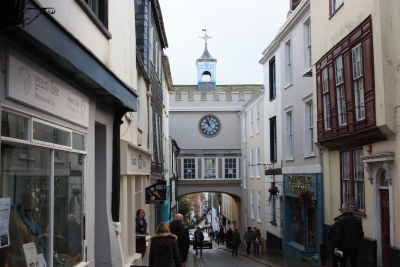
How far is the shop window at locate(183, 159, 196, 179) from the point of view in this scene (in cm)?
4216

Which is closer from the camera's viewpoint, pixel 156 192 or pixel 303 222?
pixel 156 192

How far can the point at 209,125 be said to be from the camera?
43.3 m

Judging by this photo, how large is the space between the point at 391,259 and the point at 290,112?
11530 millimetres

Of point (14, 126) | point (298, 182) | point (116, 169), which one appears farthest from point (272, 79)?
point (14, 126)

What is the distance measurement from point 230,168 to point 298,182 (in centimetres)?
2192

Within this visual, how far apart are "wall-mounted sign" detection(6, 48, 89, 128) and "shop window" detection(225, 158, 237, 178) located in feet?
114

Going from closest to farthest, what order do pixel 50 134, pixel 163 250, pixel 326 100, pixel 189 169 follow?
pixel 50 134
pixel 163 250
pixel 326 100
pixel 189 169

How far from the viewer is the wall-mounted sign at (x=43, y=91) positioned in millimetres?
4871

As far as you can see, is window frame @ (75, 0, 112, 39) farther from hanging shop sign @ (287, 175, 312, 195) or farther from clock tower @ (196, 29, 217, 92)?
clock tower @ (196, 29, 217, 92)

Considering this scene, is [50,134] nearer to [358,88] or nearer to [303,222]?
[358,88]

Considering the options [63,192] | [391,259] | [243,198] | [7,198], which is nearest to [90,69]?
[63,192]

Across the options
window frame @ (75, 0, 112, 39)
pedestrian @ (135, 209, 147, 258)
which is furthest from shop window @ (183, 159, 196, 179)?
window frame @ (75, 0, 112, 39)

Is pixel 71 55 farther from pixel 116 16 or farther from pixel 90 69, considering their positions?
pixel 116 16

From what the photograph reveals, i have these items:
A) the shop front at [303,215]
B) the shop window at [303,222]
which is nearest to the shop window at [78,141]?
the shop front at [303,215]
